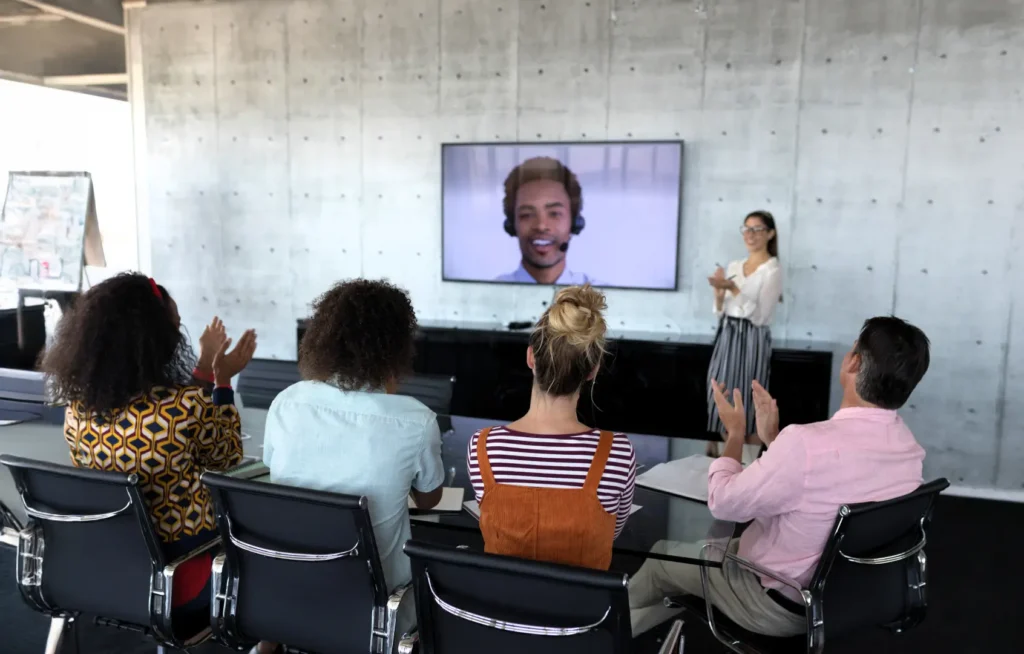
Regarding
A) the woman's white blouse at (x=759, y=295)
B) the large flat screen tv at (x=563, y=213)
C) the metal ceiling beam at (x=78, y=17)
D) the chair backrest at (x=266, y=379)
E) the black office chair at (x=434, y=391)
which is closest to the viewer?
the black office chair at (x=434, y=391)

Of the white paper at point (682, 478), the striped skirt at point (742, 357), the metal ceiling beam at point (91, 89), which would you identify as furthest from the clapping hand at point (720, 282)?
the metal ceiling beam at point (91, 89)

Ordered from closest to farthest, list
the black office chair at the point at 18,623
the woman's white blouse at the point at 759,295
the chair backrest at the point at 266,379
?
the black office chair at the point at 18,623 < the chair backrest at the point at 266,379 < the woman's white blouse at the point at 759,295

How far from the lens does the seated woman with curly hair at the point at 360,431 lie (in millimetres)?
1790

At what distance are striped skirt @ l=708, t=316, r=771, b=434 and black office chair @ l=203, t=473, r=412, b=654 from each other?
2797 millimetres

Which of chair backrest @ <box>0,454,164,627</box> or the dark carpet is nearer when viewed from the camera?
chair backrest @ <box>0,454,164,627</box>

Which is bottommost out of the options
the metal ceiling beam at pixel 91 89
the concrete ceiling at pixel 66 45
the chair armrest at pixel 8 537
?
the chair armrest at pixel 8 537

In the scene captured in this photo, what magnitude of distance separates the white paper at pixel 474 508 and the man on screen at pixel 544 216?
10.0 ft

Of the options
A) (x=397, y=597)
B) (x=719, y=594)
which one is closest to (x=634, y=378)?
(x=719, y=594)

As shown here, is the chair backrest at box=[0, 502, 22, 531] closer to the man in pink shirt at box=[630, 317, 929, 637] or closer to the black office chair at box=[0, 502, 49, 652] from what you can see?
the black office chair at box=[0, 502, 49, 652]

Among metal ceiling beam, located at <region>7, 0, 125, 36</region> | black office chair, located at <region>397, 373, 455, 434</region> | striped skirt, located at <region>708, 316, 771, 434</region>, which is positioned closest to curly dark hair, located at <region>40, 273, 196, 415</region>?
black office chair, located at <region>397, 373, 455, 434</region>

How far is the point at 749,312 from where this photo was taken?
161 inches

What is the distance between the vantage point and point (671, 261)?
189 inches

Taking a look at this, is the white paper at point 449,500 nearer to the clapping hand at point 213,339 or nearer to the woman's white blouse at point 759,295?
the clapping hand at point 213,339

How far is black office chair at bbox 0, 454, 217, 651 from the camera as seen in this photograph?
1.76 m
